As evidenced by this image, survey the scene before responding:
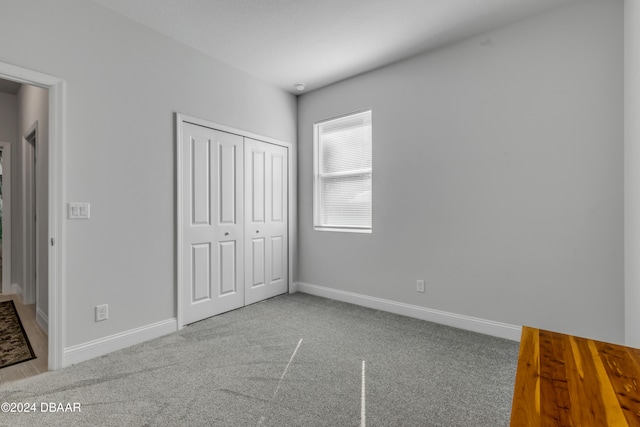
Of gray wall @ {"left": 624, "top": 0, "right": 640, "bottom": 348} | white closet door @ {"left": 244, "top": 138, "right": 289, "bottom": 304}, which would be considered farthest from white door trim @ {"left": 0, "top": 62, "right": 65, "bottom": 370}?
gray wall @ {"left": 624, "top": 0, "right": 640, "bottom": 348}

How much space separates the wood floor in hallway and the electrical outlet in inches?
16.5

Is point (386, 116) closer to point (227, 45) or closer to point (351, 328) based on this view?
point (227, 45)

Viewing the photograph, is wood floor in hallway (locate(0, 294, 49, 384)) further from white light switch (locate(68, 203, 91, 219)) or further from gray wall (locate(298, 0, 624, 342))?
gray wall (locate(298, 0, 624, 342))

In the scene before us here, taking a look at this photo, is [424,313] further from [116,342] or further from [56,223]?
[56,223]

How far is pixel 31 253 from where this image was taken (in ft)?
12.0

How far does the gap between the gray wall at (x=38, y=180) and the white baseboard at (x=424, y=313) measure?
105 inches

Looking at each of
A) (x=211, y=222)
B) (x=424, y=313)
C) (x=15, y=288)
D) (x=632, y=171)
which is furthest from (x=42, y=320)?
(x=632, y=171)

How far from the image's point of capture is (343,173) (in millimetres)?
3896

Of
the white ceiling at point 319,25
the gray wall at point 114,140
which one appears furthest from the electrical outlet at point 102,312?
the white ceiling at point 319,25

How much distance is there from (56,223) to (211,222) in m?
1.29

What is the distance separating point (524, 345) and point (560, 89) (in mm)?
2308

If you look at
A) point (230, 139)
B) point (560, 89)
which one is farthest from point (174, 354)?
point (560, 89)

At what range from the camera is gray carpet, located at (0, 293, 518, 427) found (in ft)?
5.51

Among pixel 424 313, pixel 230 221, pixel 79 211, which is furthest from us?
pixel 230 221
